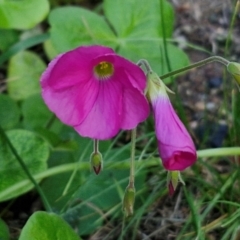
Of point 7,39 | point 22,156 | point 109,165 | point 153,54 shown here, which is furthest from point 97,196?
point 7,39

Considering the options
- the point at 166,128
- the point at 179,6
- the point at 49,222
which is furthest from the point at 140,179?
the point at 179,6

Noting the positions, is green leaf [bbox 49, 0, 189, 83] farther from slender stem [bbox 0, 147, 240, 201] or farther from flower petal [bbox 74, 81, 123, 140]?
flower petal [bbox 74, 81, 123, 140]

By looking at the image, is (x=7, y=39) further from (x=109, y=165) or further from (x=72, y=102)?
(x=72, y=102)

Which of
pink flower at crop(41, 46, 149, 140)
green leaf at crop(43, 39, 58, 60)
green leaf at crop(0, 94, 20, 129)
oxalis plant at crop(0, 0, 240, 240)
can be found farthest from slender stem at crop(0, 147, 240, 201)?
green leaf at crop(43, 39, 58, 60)

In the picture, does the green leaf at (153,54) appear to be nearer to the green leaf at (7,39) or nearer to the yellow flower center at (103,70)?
the green leaf at (7,39)

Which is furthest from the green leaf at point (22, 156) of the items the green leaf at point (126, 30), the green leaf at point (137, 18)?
the green leaf at point (137, 18)

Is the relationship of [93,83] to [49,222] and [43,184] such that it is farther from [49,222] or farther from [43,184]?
[43,184]

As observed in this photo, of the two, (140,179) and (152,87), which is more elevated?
(152,87)
